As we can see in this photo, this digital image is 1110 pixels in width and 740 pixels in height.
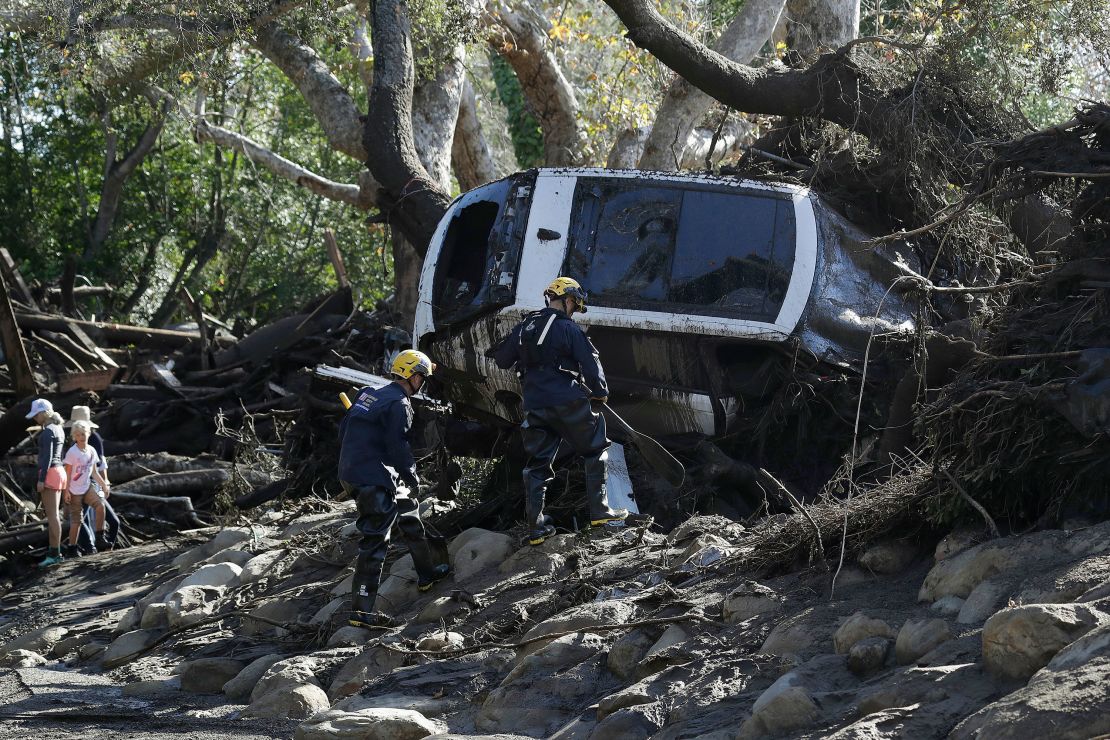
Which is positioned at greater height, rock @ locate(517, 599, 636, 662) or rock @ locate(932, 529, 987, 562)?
rock @ locate(932, 529, 987, 562)

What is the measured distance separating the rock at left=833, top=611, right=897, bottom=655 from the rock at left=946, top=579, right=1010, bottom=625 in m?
0.25

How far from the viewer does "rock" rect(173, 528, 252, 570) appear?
1044cm

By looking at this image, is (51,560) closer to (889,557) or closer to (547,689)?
(547,689)

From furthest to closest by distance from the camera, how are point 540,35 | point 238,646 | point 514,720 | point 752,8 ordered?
point 540,35 → point 752,8 → point 238,646 → point 514,720

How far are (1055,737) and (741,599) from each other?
7.35ft

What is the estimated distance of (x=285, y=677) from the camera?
6.54 meters

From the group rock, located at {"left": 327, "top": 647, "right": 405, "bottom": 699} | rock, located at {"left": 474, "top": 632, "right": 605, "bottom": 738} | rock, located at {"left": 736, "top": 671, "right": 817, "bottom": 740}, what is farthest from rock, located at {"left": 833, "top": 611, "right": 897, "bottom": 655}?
rock, located at {"left": 327, "top": 647, "right": 405, "bottom": 699}

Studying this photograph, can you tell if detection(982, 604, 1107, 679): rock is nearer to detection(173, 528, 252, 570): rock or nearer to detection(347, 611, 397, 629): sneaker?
detection(347, 611, 397, 629): sneaker

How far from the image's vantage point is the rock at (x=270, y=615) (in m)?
8.04

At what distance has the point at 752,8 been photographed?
1370 centimetres

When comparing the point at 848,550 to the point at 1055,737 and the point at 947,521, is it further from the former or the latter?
the point at 1055,737

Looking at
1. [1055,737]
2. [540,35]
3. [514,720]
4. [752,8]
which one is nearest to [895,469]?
[514,720]

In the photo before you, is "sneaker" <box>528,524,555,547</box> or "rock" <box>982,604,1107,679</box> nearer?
"rock" <box>982,604,1107,679</box>

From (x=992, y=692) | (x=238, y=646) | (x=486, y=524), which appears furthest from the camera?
(x=486, y=524)
